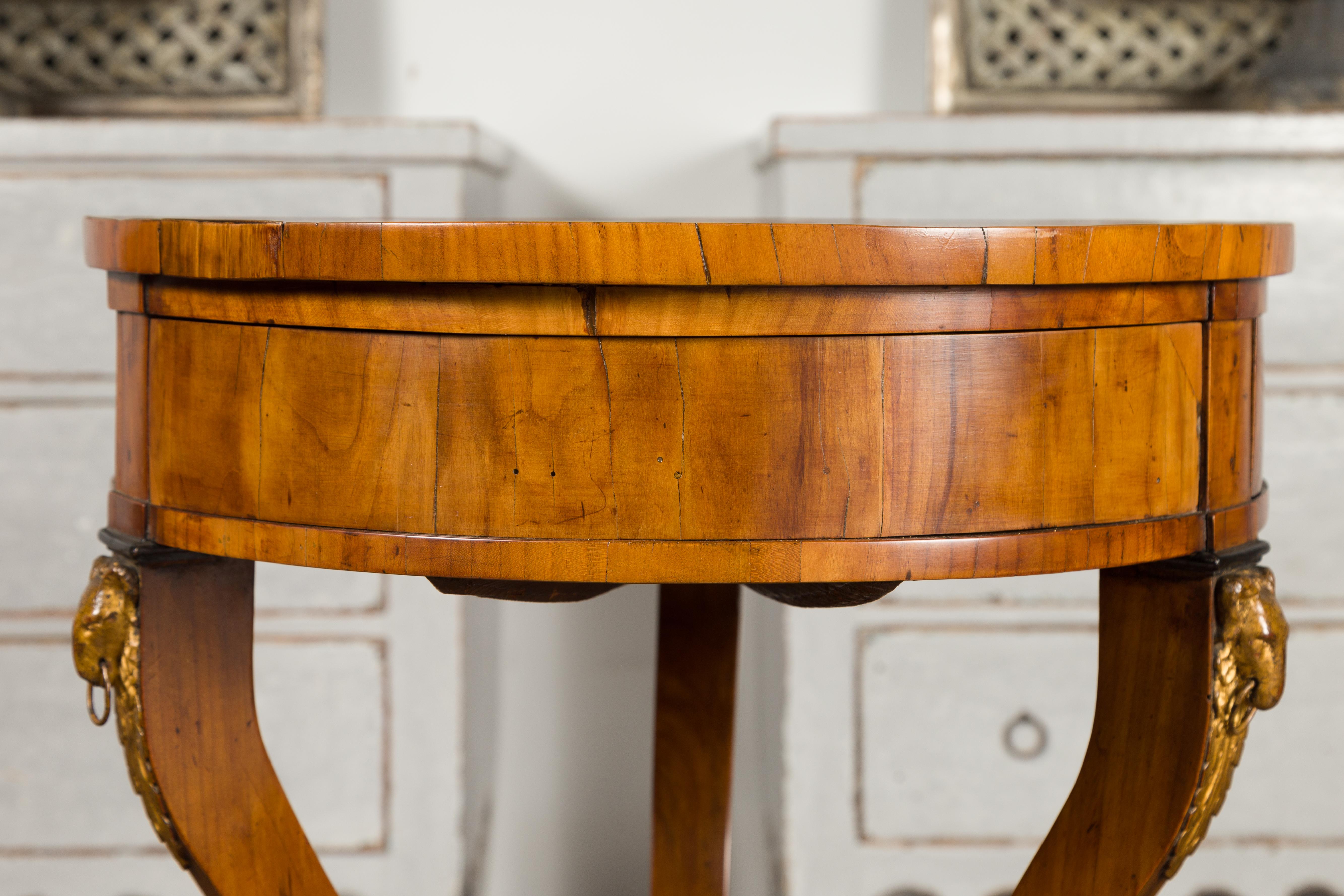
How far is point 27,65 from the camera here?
122cm

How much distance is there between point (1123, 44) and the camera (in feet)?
4.04

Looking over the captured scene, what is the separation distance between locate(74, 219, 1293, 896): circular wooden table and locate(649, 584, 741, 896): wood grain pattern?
1.35ft

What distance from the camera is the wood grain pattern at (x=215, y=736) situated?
0.54m

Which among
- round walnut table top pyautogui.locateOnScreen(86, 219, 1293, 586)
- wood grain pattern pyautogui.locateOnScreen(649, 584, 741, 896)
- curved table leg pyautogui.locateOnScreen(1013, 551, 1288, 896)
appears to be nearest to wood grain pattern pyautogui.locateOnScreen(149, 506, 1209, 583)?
round walnut table top pyautogui.locateOnScreen(86, 219, 1293, 586)

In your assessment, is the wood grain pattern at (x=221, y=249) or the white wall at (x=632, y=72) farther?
the white wall at (x=632, y=72)

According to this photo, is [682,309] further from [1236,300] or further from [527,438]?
[1236,300]

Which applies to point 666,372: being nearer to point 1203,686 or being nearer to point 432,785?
point 1203,686

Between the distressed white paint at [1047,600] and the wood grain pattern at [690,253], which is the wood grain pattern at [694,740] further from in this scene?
the wood grain pattern at [690,253]

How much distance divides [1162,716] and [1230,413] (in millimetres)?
153

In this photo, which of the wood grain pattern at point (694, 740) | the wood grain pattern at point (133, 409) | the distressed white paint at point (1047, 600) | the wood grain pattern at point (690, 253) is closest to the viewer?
the wood grain pattern at point (690, 253)

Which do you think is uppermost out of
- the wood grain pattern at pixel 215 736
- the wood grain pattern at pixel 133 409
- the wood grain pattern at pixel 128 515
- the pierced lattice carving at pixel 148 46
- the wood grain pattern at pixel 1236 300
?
the pierced lattice carving at pixel 148 46

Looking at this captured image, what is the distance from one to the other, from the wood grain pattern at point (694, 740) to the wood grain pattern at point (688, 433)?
0.48m

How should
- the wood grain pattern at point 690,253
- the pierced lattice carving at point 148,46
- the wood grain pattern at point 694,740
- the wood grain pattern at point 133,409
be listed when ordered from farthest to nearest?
1. the pierced lattice carving at point 148,46
2. the wood grain pattern at point 694,740
3. the wood grain pattern at point 133,409
4. the wood grain pattern at point 690,253

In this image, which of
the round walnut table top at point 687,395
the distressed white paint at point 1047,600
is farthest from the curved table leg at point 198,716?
the distressed white paint at point 1047,600
